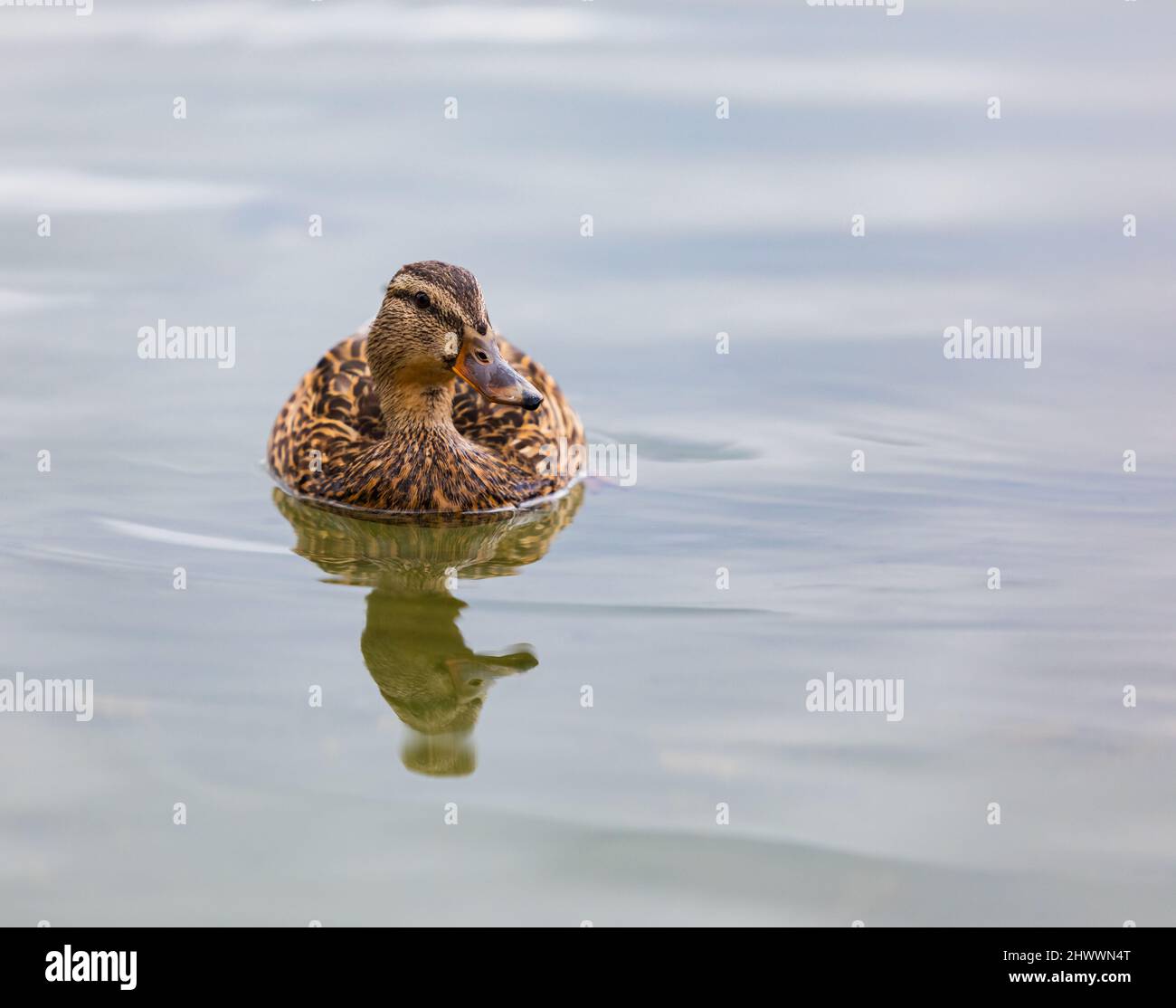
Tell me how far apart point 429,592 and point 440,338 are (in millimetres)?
1604

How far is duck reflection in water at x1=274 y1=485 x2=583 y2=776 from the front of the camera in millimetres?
8008

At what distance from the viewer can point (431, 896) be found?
6609 millimetres

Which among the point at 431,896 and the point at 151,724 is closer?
the point at 431,896

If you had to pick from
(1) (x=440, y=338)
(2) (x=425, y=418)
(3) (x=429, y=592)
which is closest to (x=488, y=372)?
(1) (x=440, y=338)

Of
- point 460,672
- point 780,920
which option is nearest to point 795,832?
point 780,920

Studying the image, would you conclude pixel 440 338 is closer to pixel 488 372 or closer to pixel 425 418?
pixel 488 372

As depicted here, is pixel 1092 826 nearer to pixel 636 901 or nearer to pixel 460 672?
pixel 636 901

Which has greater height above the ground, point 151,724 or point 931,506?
point 931,506

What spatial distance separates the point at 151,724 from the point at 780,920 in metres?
2.82

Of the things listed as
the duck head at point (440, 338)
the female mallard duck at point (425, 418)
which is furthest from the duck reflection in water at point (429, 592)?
the duck head at point (440, 338)

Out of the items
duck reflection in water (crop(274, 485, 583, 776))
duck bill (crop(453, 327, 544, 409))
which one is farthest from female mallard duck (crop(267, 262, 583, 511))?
duck reflection in water (crop(274, 485, 583, 776))

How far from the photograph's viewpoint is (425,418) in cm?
1082

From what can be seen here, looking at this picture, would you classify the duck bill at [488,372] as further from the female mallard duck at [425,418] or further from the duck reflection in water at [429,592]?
the duck reflection in water at [429,592]

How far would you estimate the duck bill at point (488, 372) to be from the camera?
1031 centimetres
